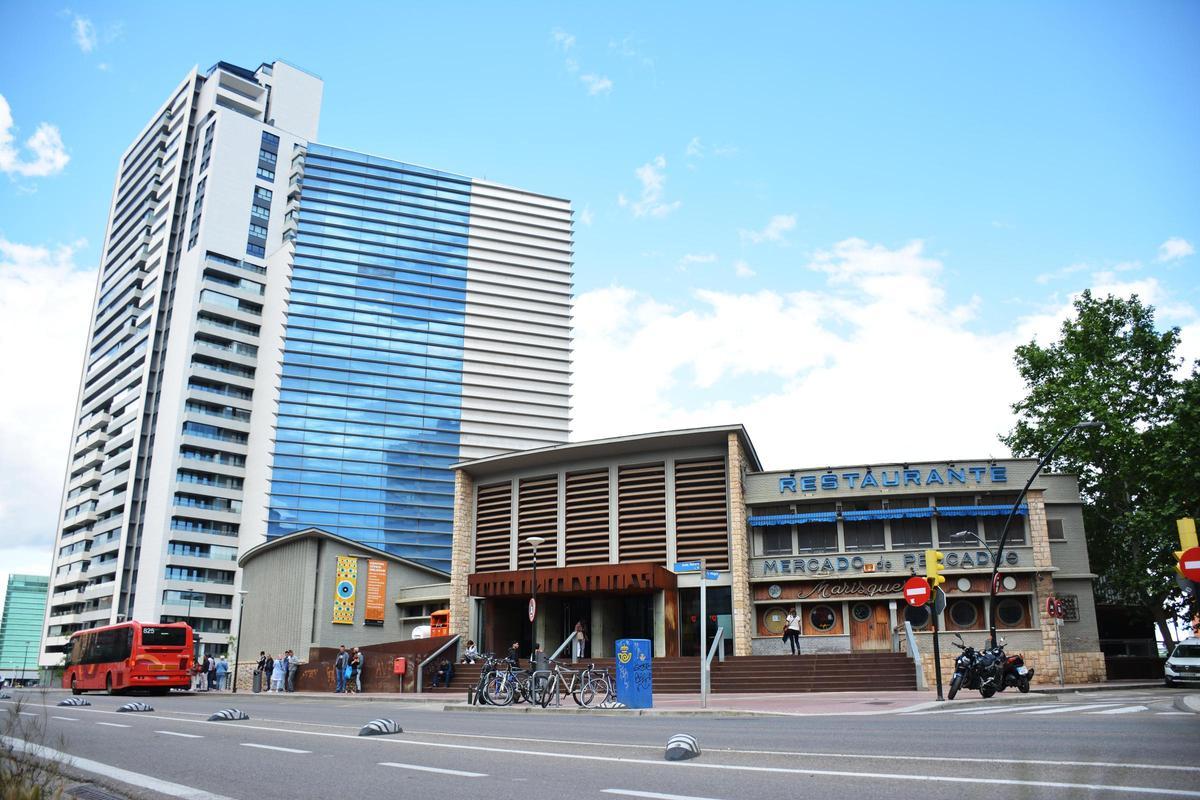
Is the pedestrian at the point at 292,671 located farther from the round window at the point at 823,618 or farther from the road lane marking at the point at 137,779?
the road lane marking at the point at 137,779

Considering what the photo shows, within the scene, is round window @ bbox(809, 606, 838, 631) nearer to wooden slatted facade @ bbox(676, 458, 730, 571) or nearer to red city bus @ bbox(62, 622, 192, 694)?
wooden slatted facade @ bbox(676, 458, 730, 571)

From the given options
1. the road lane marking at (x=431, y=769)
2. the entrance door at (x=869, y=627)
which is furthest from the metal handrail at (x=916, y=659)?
the road lane marking at (x=431, y=769)

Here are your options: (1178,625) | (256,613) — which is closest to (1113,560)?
(1178,625)

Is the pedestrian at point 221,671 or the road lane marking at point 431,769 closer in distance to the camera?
the road lane marking at point 431,769

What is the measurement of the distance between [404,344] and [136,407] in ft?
97.4

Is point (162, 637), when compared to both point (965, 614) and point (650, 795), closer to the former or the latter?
point (965, 614)

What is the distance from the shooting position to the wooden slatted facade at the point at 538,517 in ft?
128

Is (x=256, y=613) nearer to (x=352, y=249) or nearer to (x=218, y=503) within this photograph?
(x=218, y=503)

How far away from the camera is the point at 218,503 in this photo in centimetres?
9181

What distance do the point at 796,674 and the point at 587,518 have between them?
39.3 feet

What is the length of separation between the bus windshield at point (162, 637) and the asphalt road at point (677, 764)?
20197mm

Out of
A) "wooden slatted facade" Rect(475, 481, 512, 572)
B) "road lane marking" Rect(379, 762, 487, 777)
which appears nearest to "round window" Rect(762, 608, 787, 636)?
"wooden slatted facade" Rect(475, 481, 512, 572)

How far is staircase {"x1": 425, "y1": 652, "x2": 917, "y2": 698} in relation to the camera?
90.7 feet

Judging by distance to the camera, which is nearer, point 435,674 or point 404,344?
point 435,674
